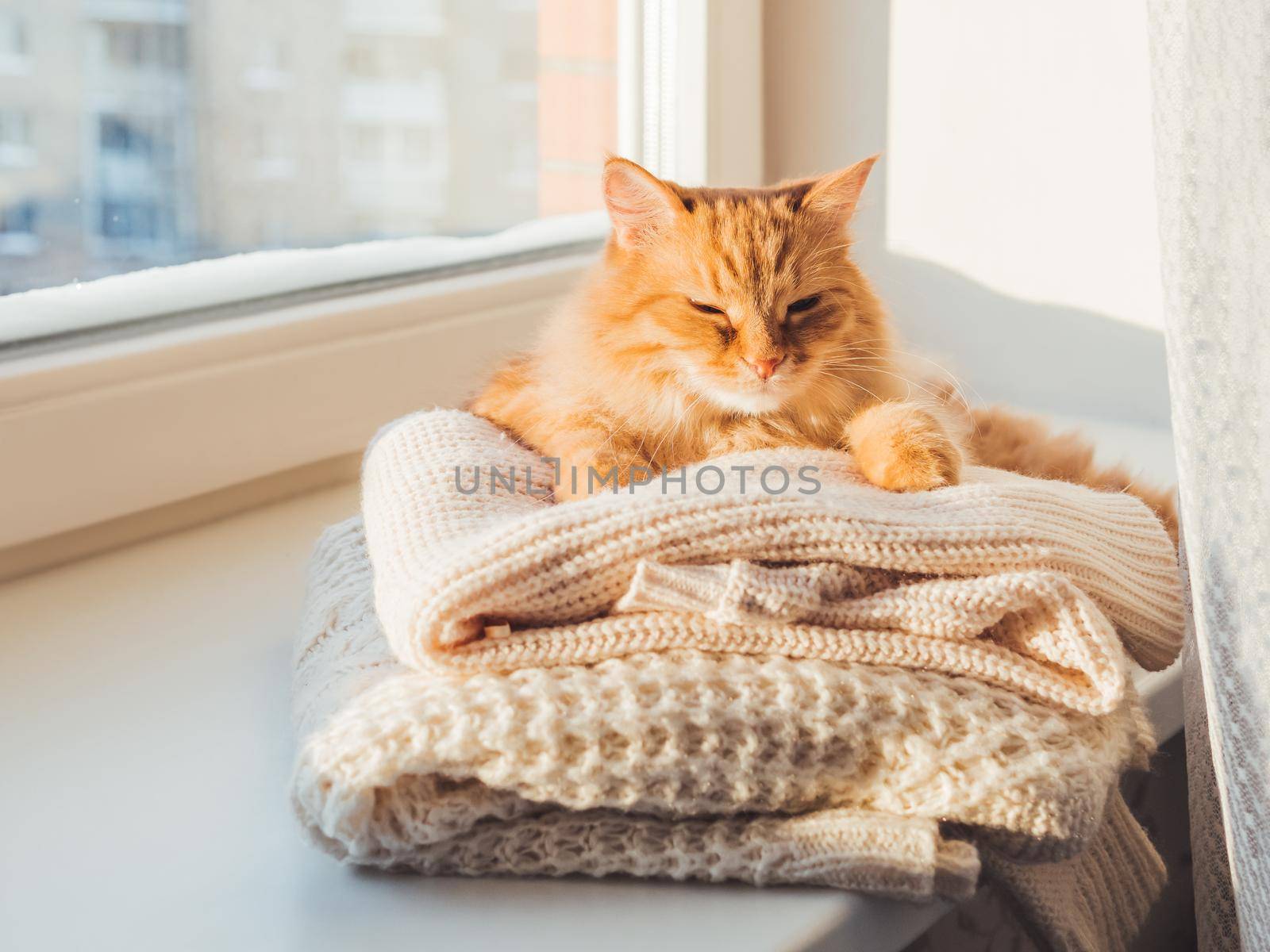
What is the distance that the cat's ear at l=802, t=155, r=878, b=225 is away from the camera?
97 centimetres

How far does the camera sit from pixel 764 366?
2.88 feet

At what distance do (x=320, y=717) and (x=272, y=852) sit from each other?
0.28ft

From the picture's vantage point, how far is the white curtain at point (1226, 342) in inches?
26.0

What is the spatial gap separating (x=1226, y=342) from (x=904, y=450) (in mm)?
218

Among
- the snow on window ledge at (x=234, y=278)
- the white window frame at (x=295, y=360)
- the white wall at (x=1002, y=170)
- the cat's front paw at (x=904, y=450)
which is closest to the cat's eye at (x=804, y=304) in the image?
the cat's front paw at (x=904, y=450)

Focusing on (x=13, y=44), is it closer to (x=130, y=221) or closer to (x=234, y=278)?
(x=130, y=221)

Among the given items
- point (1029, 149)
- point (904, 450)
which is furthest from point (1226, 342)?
point (1029, 149)

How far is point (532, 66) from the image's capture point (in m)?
1.56

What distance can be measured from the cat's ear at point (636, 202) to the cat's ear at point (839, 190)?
0.40 feet

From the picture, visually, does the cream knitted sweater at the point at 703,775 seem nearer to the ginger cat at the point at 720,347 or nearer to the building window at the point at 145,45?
the ginger cat at the point at 720,347

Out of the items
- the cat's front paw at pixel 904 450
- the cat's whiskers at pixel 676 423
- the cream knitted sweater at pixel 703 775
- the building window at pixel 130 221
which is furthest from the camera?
the building window at pixel 130 221

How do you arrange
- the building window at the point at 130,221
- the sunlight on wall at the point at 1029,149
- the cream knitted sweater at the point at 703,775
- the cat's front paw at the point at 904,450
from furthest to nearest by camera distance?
1. the sunlight on wall at the point at 1029,149
2. the building window at the point at 130,221
3. the cat's front paw at the point at 904,450
4. the cream knitted sweater at the point at 703,775

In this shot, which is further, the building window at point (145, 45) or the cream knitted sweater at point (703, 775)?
the building window at point (145, 45)

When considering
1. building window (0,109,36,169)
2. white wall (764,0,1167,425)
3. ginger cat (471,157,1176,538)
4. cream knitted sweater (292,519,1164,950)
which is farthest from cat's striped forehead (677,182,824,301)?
building window (0,109,36,169)
